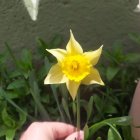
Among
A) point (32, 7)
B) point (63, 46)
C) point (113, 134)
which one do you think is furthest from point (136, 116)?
point (32, 7)

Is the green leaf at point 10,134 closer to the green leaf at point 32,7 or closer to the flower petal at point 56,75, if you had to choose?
the flower petal at point 56,75

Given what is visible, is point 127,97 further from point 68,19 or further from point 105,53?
point 68,19

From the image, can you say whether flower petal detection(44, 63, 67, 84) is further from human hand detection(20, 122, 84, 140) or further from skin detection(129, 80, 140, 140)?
skin detection(129, 80, 140, 140)

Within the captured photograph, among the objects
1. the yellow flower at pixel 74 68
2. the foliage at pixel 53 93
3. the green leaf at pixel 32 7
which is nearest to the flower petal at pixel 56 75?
the yellow flower at pixel 74 68

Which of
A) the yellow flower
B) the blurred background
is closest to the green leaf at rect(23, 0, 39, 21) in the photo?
the yellow flower

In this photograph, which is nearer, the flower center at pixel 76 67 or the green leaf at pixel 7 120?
the flower center at pixel 76 67
